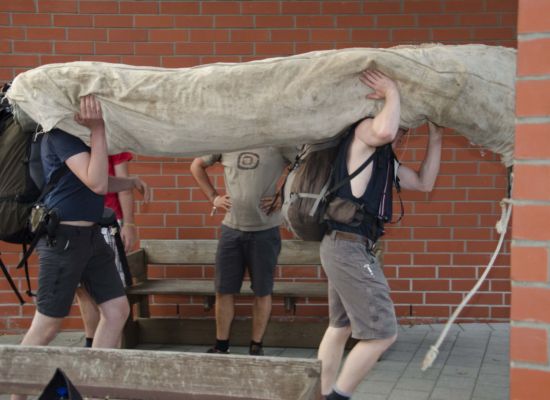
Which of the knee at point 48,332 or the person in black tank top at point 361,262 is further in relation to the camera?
the knee at point 48,332

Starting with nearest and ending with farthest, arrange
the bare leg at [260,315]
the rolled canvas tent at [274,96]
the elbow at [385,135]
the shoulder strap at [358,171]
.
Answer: the rolled canvas tent at [274,96] < the elbow at [385,135] < the shoulder strap at [358,171] < the bare leg at [260,315]

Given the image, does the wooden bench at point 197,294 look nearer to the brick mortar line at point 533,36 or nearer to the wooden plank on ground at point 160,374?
the wooden plank on ground at point 160,374

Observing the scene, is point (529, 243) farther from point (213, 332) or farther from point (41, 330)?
point (213, 332)

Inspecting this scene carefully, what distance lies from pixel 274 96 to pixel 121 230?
2694 mm

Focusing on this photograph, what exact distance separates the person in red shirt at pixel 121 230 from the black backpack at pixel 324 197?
5.53 ft

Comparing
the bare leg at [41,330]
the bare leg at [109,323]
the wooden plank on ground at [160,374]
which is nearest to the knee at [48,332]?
the bare leg at [41,330]

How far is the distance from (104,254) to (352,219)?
5.07 ft

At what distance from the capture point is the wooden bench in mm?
5629

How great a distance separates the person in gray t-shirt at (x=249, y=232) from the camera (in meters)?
5.05

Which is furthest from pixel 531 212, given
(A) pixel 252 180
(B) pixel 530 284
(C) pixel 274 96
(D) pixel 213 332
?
(D) pixel 213 332

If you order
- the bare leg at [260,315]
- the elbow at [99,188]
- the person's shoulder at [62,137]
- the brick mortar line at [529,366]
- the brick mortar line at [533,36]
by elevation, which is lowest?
the bare leg at [260,315]

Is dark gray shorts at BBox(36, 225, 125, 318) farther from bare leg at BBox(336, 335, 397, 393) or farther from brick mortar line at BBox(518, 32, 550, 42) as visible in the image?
brick mortar line at BBox(518, 32, 550, 42)

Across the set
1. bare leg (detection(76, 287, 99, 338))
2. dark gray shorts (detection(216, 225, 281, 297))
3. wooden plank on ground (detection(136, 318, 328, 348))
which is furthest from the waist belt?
wooden plank on ground (detection(136, 318, 328, 348))

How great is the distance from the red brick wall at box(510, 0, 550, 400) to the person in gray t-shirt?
3.09 meters
